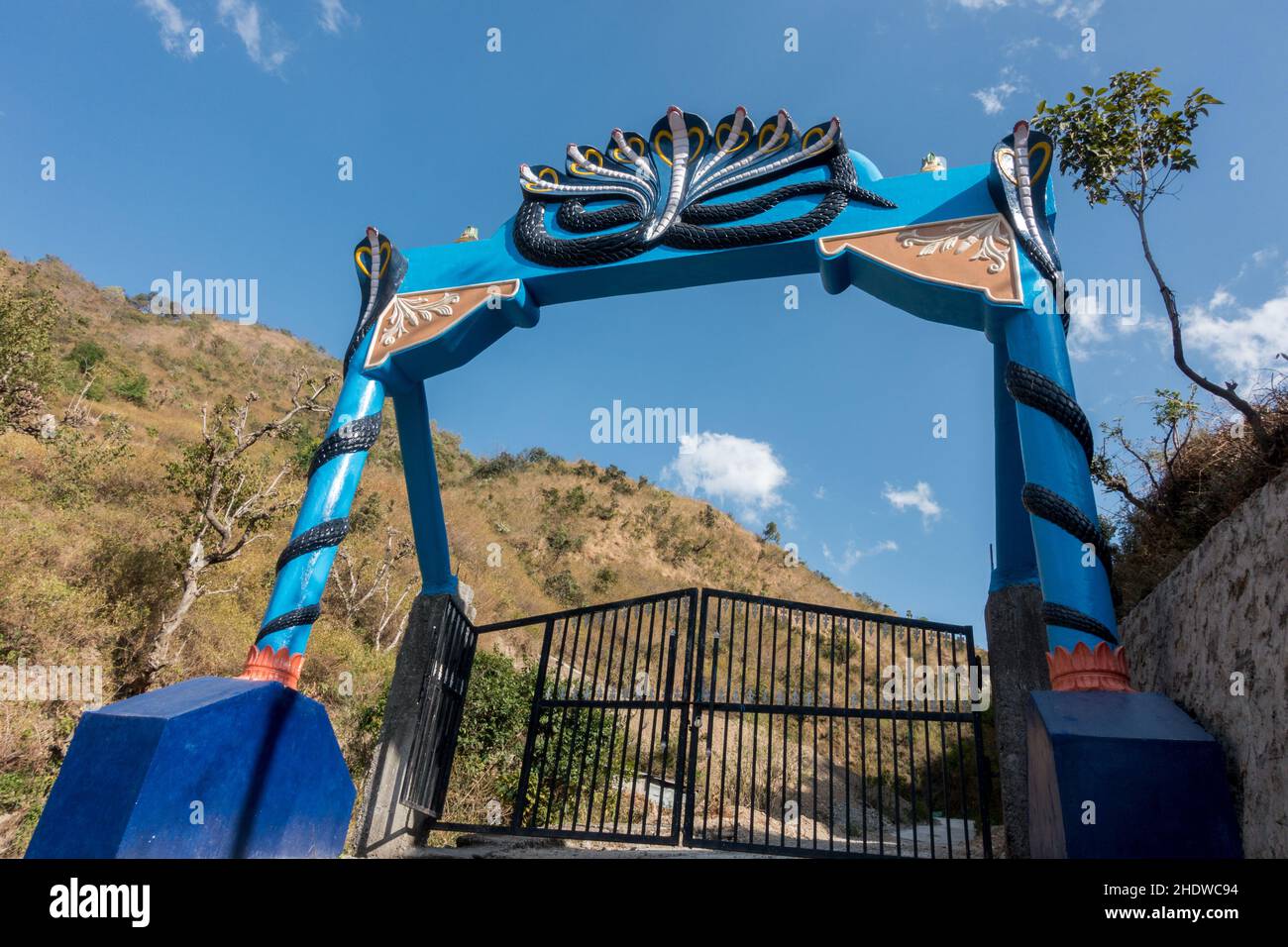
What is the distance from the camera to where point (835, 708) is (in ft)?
15.6

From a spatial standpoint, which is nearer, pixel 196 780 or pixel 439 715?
pixel 196 780

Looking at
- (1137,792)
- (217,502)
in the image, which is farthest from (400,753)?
(217,502)

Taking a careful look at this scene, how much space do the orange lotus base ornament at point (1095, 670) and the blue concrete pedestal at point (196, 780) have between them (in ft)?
11.2

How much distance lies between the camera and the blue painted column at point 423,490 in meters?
5.14

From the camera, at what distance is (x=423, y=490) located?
5.41 meters

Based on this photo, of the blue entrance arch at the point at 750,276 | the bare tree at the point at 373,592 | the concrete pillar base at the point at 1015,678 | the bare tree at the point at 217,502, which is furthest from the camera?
the bare tree at the point at 373,592

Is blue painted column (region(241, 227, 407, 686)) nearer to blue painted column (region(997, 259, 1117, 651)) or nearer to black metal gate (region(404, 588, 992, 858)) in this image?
black metal gate (region(404, 588, 992, 858))

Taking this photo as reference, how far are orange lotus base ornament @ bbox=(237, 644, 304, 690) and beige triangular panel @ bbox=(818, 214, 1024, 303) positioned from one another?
3.70m

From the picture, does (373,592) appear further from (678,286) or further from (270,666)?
(678,286)

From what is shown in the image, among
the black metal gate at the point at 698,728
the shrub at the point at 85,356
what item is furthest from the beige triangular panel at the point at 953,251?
the shrub at the point at 85,356

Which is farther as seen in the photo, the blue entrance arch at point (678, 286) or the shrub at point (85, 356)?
the shrub at point (85, 356)

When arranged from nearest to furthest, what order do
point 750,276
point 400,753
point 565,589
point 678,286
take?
point 750,276, point 678,286, point 400,753, point 565,589

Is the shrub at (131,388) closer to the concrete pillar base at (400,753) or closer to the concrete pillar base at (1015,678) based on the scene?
the concrete pillar base at (400,753)

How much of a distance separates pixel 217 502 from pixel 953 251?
11.4m
